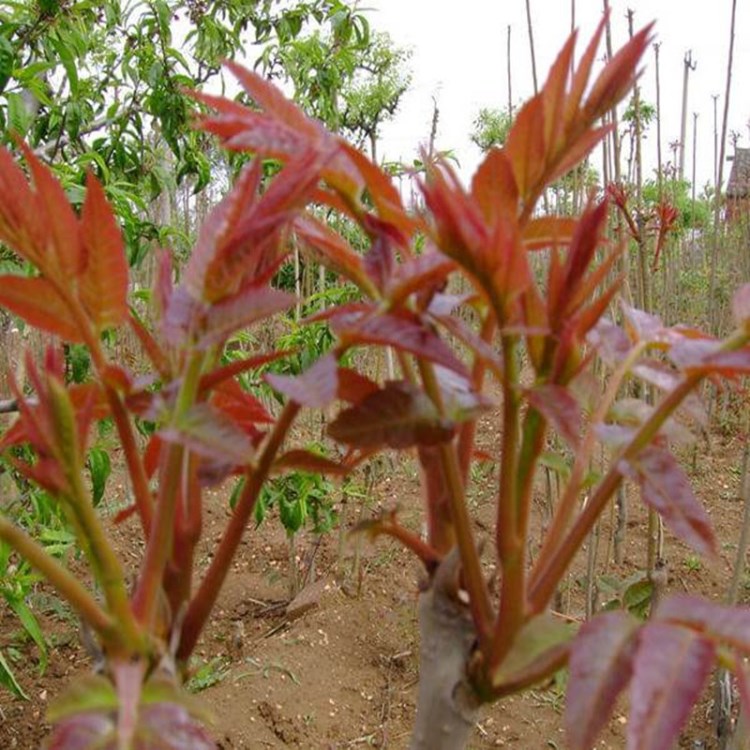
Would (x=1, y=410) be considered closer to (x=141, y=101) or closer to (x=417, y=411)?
(x=417, y=411)

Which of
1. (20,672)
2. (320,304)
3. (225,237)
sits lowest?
(20,672)

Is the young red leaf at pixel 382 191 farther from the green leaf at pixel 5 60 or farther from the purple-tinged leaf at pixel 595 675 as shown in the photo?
the green leaf at pixel 5 60

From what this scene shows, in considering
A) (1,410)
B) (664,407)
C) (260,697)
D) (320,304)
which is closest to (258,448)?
(664,407)

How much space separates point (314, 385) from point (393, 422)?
39 millimetres

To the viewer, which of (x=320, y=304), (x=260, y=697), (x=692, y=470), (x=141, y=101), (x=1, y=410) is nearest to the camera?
(x=1, y=410)

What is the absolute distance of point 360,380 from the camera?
343 mm

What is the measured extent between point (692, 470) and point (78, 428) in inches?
165

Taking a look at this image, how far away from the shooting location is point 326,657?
233cm

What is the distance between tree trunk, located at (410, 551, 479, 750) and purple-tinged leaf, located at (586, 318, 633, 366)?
12cm

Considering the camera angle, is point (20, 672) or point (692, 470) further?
point (692, 470)

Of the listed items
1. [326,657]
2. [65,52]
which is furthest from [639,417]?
[326,657]

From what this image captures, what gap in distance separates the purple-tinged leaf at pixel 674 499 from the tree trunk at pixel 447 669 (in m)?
0.09

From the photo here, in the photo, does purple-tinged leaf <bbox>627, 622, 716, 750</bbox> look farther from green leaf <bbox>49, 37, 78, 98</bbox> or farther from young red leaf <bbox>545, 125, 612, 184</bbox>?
green leaf <bbox>49, 37, 78, 98</bbox>

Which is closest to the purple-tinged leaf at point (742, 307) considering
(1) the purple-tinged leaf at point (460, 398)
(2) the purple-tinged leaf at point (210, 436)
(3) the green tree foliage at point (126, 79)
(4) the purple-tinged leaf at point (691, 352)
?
(4) the purple-tinged leaf at point (691, 352)
